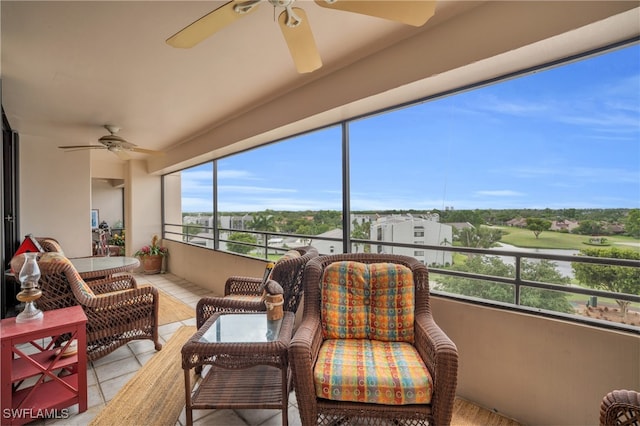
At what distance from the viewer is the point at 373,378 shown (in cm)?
142

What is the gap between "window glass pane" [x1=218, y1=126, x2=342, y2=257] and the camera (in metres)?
3.33

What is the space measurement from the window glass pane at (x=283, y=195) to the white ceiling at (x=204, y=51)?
0.86 m

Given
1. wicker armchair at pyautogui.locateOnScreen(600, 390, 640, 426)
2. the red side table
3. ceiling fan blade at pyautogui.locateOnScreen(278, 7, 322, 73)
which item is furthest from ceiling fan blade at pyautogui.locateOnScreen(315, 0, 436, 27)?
the red side table

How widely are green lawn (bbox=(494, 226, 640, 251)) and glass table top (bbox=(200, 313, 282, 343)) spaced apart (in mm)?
1758

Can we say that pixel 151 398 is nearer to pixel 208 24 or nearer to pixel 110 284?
pixel 110 284

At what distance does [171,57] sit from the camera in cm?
A: 219

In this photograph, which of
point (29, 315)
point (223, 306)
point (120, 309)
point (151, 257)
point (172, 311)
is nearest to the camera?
point (29, 315)

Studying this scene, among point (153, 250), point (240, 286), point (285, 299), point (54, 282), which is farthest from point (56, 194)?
point (285, 299)

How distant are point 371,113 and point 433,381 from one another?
83.7 inches

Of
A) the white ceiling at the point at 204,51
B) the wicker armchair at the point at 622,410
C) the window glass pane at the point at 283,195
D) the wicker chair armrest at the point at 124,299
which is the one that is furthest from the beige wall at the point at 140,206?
the wicker armchair at the point at 622,410

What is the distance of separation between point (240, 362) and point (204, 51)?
84.1 inches

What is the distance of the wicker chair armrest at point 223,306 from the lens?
2.17 meters

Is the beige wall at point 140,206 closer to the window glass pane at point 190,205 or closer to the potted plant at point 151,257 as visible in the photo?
the window glass pane at point 190,205

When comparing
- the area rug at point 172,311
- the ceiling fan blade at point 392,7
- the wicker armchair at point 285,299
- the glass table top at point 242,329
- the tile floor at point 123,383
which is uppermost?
the ceiling fan blade at point 392,7
